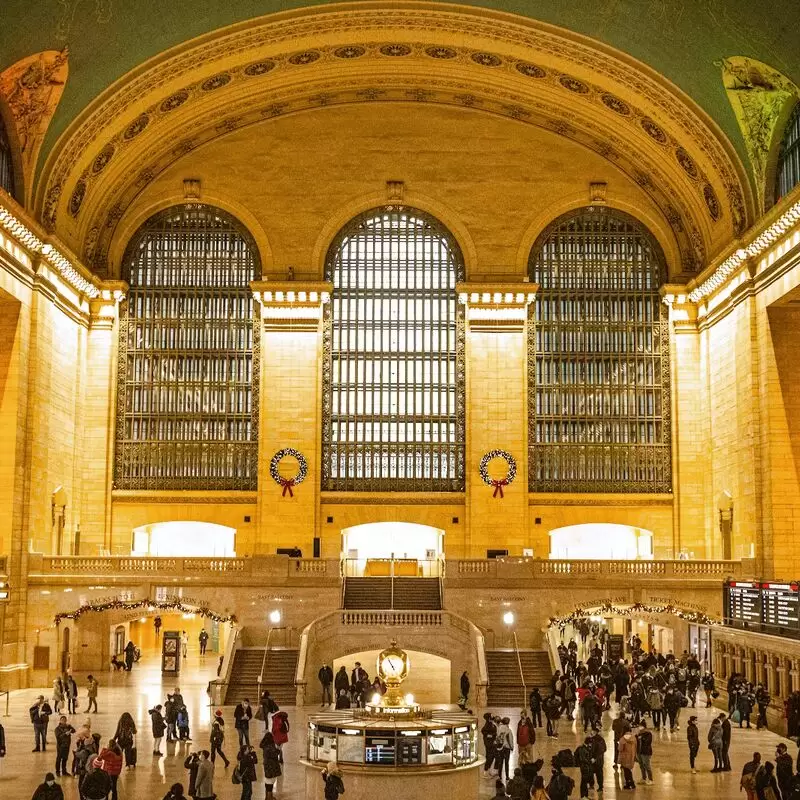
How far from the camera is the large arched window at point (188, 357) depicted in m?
41.1

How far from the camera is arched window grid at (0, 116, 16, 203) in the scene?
1340 inches

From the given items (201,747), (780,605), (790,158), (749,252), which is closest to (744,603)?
(780,605)

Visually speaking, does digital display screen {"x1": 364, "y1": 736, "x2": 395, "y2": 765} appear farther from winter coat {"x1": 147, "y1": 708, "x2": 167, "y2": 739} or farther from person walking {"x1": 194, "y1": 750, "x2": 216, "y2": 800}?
winter coat {"x1": 147, "y1": 708, "x2": 167, "y2": 739}

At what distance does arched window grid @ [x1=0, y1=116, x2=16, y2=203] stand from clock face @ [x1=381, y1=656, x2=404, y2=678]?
2091 centimetres

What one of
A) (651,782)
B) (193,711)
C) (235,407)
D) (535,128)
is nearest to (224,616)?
(193,711)

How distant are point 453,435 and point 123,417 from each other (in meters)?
11.0

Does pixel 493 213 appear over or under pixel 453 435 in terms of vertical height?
over

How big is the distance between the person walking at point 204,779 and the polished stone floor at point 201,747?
1862 millimetres

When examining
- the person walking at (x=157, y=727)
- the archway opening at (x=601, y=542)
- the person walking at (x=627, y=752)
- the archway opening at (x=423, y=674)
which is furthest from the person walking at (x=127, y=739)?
the archway opening at (x=601, y=542)

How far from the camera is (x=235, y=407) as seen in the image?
41500 mm

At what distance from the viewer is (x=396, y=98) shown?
41.7 m

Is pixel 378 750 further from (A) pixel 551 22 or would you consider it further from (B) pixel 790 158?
(A) pixel 551 22

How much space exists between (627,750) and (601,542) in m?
24.1

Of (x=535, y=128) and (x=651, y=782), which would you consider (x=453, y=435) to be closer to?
(x=535, y=128)
